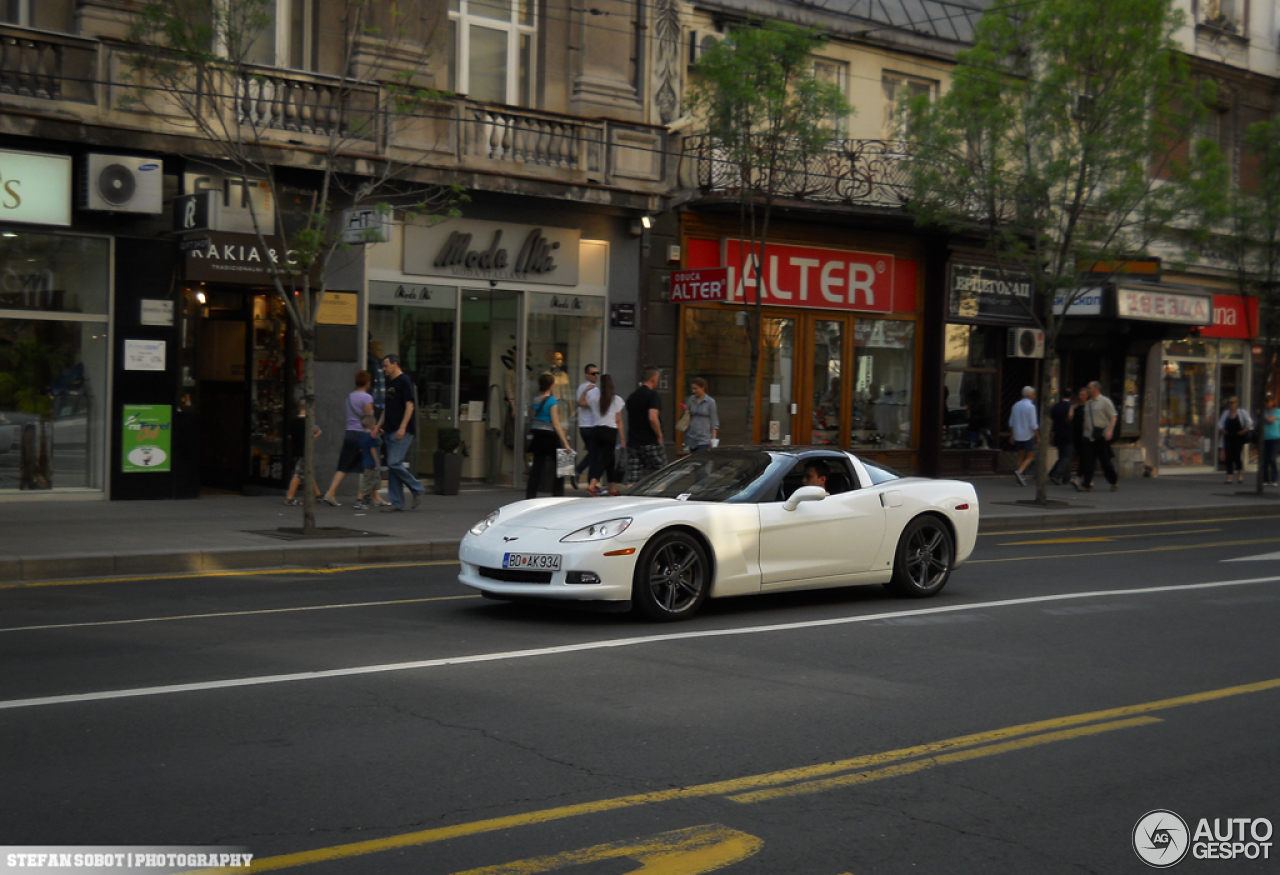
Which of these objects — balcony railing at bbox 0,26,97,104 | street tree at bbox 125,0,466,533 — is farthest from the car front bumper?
balcony railing at bbox 0,26,97,104

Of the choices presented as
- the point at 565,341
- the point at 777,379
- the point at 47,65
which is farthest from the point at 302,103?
the point at 777,379

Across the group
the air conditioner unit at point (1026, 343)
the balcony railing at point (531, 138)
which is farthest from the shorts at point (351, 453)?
the air conditioner unit at point (1026, 343)

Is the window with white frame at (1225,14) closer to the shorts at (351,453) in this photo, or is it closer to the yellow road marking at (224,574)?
the shorts at (351,453)

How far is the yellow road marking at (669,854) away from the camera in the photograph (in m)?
4.29

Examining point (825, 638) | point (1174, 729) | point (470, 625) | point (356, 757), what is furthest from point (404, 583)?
point (1174, 729)

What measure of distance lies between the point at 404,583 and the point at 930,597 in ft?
14.6

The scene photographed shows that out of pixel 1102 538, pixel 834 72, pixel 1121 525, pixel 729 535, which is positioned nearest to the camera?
pixel 729 535

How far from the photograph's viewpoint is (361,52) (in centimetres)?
1820

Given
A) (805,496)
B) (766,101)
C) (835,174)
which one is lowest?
(805,496)

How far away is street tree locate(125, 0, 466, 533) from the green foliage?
8080 millimetres

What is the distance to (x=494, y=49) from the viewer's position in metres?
20.4

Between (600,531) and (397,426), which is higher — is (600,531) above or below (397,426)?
below

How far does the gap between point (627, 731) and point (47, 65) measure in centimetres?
1335

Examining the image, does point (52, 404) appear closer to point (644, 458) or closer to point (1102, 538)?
point (644, 458)
